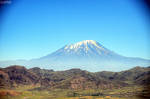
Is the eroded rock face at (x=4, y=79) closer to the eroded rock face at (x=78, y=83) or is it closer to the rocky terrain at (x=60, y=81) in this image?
the rocky terrain at (x=60, y=81)

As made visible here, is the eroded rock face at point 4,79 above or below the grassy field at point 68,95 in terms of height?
above

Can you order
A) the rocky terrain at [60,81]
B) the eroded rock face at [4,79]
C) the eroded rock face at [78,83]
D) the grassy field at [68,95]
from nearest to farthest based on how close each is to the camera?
1. the grassy field at [68,95]
2. the eroded rock face at [4,79]
3. the rocky terrain at [60,81]
4. the eroded rock face at [78,83]

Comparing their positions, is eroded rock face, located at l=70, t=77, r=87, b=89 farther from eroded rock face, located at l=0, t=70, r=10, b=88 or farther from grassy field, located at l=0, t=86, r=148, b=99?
eroded rock face, located at l=0, t=70, r=10, b=88

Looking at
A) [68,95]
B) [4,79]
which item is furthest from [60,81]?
[68,95]

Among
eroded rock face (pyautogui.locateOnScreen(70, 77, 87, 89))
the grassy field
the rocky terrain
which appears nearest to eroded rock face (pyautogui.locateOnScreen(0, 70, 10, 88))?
the rocky terrain

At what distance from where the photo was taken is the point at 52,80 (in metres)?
105

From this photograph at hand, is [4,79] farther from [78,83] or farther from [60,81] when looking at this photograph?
[78,83]

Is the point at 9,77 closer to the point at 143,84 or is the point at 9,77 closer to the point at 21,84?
the point at 21,84

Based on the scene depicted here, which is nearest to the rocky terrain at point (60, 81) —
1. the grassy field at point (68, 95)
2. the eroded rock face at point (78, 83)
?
the eroded rock face at point (78, 83)

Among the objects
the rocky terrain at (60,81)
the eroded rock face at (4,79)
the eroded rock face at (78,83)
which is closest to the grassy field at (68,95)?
the eroded rock face at (78,83)

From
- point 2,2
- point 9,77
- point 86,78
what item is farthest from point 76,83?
point 2,2

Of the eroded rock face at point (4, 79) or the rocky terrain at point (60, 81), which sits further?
the rocky terrain at point (60, 81)

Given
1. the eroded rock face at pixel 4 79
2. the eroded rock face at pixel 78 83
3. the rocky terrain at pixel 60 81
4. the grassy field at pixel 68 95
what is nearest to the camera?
the grassy field at pixel 68 95

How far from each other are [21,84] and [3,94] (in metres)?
36.6
